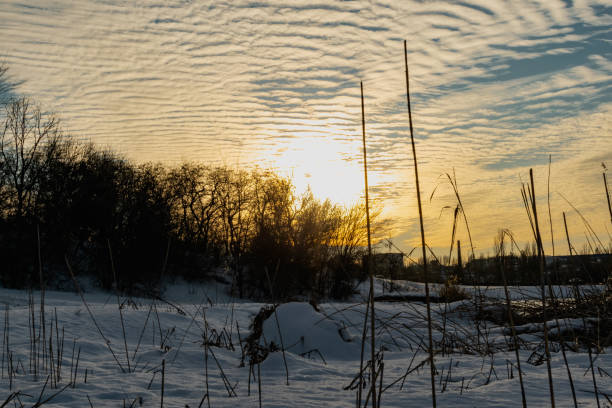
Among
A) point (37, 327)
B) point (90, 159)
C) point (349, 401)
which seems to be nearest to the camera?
point (349, 401)

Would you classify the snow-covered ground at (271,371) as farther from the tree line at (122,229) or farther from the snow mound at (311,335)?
the tree line at (122,229)

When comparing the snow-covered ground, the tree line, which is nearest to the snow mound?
the snow-covered ground

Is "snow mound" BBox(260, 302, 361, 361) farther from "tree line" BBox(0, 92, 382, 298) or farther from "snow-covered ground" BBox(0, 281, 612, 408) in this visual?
"tree line" BBox(0, 92, 382, 298)

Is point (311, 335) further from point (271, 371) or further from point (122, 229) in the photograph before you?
point (122, 229)

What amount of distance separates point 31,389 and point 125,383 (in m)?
0.47

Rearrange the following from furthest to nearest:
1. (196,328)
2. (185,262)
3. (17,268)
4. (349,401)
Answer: (185,262)
(17,268)
(196,328)
(349,401)

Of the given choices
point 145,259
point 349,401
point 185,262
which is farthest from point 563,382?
point 185,262

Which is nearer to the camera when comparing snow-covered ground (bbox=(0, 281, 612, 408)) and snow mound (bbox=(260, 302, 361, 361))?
snow-covered ground (bbox=(0, 281, 612, 408))

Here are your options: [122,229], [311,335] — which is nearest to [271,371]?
[311,335]

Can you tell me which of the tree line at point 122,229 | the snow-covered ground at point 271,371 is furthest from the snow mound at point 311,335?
the tree line at point 122,229

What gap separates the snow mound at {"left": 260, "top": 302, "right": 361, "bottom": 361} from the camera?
4328mm

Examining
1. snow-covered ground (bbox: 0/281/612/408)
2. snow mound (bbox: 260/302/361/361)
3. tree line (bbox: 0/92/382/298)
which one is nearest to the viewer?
snow-covered ground (bbox: 0/281/612/408)

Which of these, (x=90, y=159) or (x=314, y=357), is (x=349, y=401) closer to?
(x=314, y=357)

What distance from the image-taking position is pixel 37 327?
4.23 m
